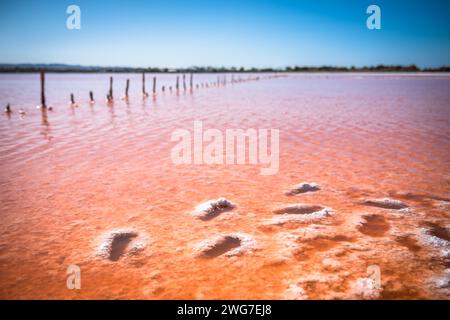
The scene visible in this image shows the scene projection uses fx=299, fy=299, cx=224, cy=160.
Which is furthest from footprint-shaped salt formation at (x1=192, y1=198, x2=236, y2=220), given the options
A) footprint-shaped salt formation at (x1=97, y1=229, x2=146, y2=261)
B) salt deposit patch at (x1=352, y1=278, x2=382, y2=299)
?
salt deposit patch at (x1=352, y1=278, x2=382, y2=299)

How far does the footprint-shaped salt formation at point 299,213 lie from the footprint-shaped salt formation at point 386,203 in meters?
0.84

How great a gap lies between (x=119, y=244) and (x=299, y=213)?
2798mm

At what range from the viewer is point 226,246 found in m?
4.00

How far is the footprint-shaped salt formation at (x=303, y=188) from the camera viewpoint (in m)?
5.74

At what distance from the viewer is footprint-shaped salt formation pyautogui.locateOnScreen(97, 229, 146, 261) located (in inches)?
150

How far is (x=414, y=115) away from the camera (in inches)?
557

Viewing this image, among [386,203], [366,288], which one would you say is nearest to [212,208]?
[366,288]

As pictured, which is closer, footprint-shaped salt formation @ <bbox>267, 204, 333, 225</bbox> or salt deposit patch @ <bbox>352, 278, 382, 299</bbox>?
salt deposit patch @ <bbox>352, 278, 382, 299</bbox>

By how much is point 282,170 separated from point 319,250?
3.24 metres

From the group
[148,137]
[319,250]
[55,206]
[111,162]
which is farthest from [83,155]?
[319,250]

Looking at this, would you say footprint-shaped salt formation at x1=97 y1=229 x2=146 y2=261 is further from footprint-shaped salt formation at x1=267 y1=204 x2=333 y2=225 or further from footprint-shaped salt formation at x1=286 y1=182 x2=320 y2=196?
footprint-shaped salt formation at x1=286 y1=182 x2=320 y2=196

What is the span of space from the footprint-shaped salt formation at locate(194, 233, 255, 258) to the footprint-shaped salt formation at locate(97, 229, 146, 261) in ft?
2.66

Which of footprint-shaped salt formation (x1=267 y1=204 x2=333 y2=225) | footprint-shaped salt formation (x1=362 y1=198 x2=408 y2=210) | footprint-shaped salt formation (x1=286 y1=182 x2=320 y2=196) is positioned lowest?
footprint-shaped salt formation (x1=267 y1=204 x2=333 y2=225)
